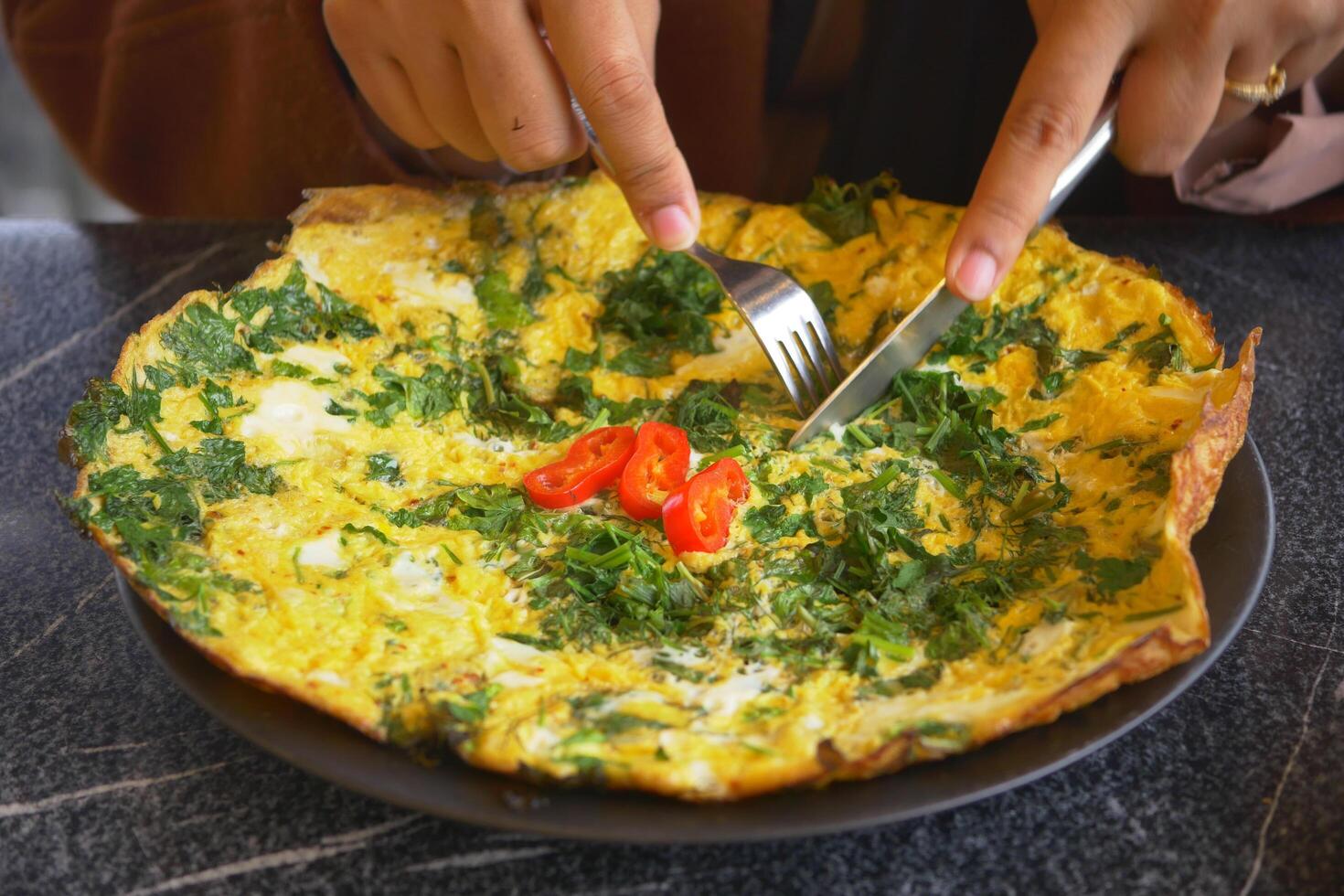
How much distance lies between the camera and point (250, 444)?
2.59 m

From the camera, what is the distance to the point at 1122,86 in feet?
8.90

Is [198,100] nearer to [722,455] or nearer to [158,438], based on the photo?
[158,438]

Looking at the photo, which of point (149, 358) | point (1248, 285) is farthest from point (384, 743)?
point (1248, 285)

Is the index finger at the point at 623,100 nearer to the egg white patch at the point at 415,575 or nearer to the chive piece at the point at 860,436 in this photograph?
the chive piece at the point at 860,436

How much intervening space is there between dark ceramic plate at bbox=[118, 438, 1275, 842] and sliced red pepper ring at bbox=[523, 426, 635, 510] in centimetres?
77

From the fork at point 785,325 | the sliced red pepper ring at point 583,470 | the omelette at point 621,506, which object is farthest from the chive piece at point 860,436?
the sliced red pepper ring at point 583,470

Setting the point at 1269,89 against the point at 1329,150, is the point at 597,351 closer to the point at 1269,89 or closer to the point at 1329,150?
the point at 1269,89

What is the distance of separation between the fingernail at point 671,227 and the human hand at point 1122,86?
597 millimetres

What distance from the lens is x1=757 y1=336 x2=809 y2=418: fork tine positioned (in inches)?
109

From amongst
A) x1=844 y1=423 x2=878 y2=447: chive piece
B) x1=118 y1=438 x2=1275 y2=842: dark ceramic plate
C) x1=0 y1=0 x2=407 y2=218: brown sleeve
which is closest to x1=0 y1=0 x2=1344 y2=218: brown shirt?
x1=0 y1=0 x2=407 y2=218: brown sleeve

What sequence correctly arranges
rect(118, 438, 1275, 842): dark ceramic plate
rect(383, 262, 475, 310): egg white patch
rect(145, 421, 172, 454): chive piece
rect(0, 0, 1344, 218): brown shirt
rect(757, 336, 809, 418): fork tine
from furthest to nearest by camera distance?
rect(0, 0, 1344, 218): brown shirt
rect(383, 262, 475, 310): egg white patch
rect(757, 336, 809, 418): fork tine
rect(145, 421, 172, 454): chive piece
rect(118, 438, 1275, 842): dark ceramic plate

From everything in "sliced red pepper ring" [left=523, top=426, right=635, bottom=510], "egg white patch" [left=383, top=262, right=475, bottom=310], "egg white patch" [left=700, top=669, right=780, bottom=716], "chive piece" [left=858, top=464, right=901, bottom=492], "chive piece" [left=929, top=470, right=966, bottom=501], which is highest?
"egg white patch" [left=383, top=262, right=475, bottom=310]

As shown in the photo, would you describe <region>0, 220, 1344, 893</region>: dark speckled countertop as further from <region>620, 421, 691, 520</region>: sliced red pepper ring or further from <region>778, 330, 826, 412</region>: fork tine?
<region>778, 330, 826, 412</region>: fork tine

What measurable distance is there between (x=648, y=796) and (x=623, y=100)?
1.49 m
